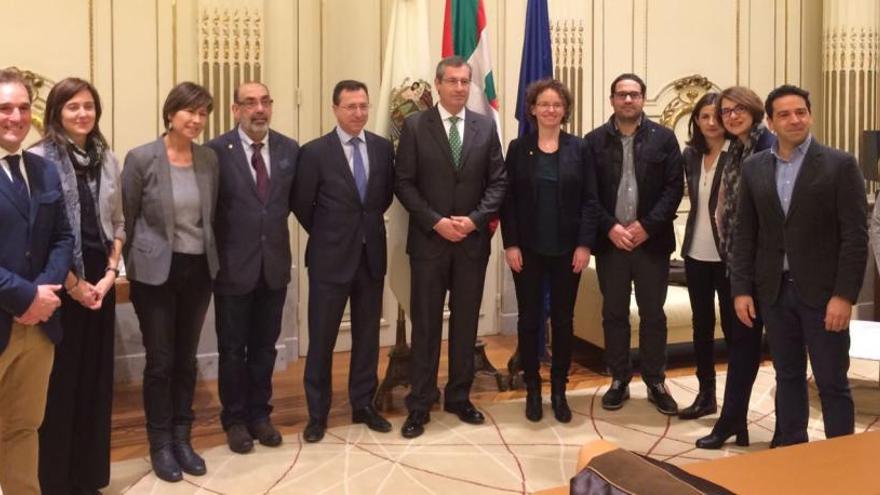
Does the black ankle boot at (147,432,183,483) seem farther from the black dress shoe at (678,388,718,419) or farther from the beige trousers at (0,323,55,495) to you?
the black dress shoe at (678,388,718,419)

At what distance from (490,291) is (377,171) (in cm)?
231

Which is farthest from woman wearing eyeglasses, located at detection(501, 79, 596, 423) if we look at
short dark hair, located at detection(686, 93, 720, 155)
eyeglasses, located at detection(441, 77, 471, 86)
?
short dark hair, located at detection(686, 93, 720, 155)

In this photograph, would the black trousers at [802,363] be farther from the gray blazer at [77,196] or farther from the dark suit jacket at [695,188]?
the gray blazer at [77,196]

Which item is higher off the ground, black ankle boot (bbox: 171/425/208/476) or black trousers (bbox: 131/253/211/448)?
black trousers (bbox: 131/253/211/448)

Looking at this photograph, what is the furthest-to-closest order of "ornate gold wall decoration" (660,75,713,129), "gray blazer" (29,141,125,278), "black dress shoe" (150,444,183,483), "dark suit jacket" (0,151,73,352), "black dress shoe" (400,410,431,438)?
"ornate gold wall decoration" (660,75,713,129)
"black dress shoe" (400,410,431,438)
"black dress shoe" (150,444,183,483)
"gray blazer" (29,141,125,278)
"dark suit jacket" (0,151,73,352)

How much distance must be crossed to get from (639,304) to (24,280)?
8.68 ft

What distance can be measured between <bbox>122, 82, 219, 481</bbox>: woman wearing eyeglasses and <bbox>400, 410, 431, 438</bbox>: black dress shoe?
0.86m

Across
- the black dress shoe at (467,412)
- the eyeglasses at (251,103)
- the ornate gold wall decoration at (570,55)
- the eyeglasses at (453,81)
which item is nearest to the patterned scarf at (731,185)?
the eyeglasses at (453,81)

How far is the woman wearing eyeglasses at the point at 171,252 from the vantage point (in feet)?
10.4

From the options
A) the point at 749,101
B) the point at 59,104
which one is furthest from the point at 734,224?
the point at 59,104

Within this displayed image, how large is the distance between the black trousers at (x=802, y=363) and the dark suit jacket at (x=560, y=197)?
1004 millimetres

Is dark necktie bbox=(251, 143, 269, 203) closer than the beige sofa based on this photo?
Yes

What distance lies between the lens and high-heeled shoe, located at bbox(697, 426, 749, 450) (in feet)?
11.8

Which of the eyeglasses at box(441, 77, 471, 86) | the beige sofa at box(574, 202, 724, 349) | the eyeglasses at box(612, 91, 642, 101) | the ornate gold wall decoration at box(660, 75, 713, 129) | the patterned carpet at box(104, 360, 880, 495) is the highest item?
the ornate gold wall decoration at box(660, 75, 713, 129)
